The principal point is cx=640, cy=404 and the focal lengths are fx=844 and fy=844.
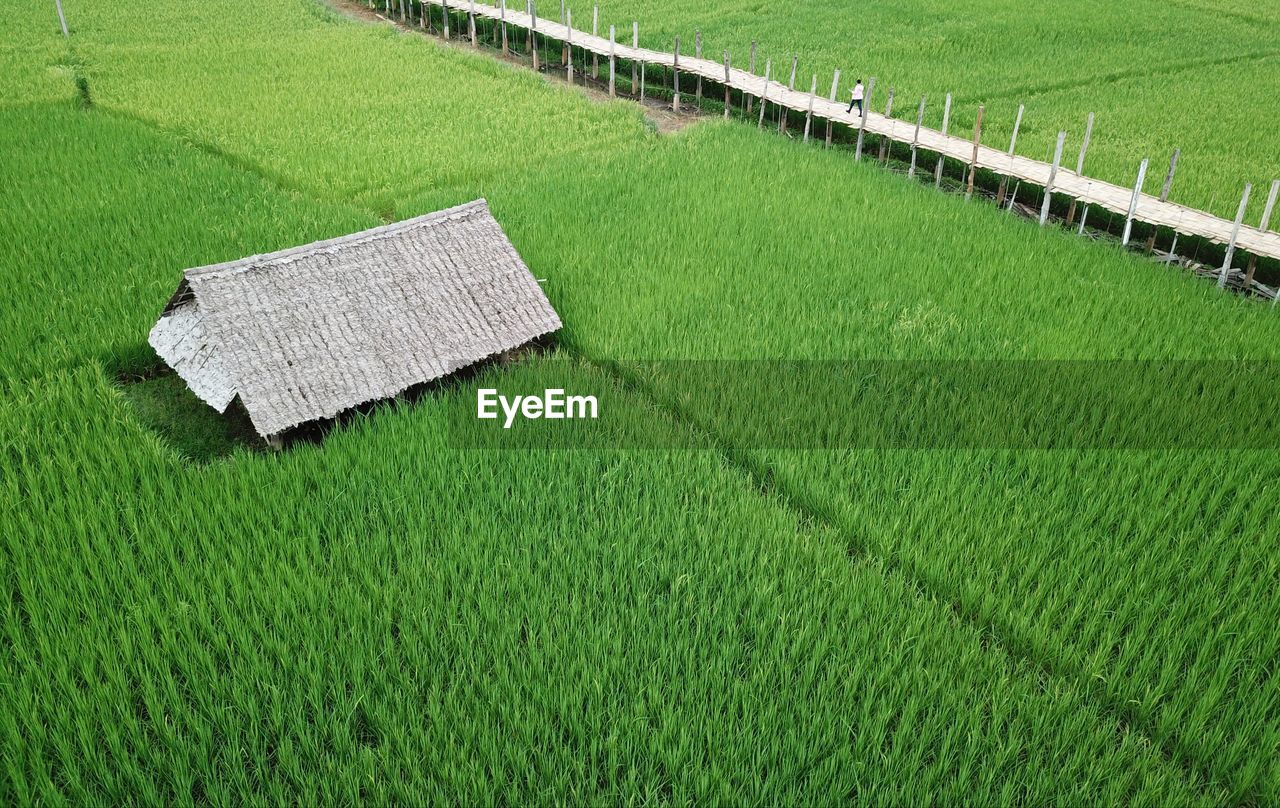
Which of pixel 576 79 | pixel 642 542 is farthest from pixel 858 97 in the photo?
pixel 642 542

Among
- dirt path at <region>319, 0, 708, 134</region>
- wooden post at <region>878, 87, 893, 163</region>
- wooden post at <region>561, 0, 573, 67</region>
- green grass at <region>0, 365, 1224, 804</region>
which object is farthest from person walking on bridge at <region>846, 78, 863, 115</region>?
green grass at <region>0, 365, 1224, 804</region>

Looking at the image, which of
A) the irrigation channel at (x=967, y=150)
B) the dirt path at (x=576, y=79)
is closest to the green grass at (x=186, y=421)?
the irrigation channel at (x=967, y=150)

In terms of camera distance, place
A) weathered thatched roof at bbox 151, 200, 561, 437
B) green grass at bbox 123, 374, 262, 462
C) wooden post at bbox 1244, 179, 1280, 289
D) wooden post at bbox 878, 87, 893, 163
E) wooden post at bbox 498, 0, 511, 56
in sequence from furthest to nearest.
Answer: wooden post at bbox 498, 0, 511, 56 → wooden post at bbox 878, 87, 893, 163 → wooden post at bbox 1244, 179, 1280, 289 → green grass at bbox 123, 374, 262, 462 → weathered thatched roof at bbox 151, 200, 561, 437

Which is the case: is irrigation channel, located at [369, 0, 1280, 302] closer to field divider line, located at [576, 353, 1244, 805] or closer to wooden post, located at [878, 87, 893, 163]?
wooden post, located at [878, 87, 893, 163]

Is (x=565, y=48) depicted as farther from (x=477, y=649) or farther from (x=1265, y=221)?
(x=477, y=649)

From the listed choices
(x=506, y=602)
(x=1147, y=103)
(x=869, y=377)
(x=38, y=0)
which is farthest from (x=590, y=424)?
(x=38, y=0)

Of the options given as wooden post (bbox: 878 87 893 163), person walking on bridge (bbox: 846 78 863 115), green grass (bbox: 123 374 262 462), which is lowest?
green grass (bbox: 123 374 262 462)

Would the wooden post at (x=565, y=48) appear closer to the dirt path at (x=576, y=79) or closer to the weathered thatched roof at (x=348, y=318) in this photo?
the dirt path at (x=576, y=79)

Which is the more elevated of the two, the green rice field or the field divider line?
the green rice field
